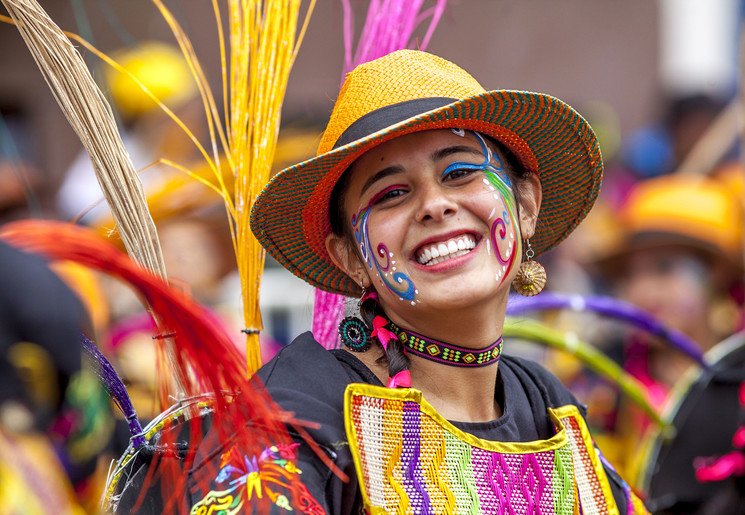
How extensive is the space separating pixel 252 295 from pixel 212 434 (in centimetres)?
51

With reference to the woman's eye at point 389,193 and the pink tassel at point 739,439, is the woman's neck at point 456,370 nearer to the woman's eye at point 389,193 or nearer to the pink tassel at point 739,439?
the woman's eye at point 389,193

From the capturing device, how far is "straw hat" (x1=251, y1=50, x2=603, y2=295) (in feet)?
6.75

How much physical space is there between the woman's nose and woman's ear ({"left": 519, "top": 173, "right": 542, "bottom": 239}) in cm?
28

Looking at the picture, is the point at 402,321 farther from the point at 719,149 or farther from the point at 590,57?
the point at 590,57

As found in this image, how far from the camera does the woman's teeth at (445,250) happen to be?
6.77 ft

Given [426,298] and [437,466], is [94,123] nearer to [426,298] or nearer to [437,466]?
[426,298]

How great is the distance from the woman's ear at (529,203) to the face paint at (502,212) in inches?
4.4

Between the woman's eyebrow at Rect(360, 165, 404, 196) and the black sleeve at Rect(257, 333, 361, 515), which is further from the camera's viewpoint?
the woman's eyebrow at Rect(360, 165, 404, 196)

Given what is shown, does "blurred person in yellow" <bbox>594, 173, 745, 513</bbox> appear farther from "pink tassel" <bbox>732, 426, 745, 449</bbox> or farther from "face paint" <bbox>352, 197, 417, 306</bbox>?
"face paint" <bbox>352, 197, 417, 306</bbox>

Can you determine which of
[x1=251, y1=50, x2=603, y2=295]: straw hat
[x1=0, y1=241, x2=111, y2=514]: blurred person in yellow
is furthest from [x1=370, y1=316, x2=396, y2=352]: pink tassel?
[x1=0, y1=241, x2=111, y2=514]: blurred person in yellow

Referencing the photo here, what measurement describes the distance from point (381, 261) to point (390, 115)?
1.05ft

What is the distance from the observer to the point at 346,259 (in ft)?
7.61

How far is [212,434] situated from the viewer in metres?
1.84

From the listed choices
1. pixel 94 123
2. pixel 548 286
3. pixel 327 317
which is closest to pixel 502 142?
pixel 327 317
